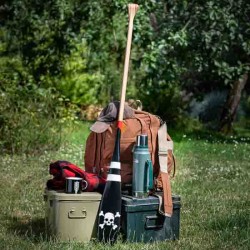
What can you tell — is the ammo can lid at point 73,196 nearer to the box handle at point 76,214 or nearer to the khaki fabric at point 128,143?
the box handle at point 76,214

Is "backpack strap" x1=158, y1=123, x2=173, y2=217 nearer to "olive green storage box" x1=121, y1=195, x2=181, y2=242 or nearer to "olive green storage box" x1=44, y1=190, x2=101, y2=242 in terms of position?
"olive green storage box" x1=121, y1=195, x2=181, y2=242

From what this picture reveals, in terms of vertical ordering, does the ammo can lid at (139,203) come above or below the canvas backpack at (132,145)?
below

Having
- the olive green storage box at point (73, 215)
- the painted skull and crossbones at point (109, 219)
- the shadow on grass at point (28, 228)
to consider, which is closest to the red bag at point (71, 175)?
the olive green storage box at point (73, 215)

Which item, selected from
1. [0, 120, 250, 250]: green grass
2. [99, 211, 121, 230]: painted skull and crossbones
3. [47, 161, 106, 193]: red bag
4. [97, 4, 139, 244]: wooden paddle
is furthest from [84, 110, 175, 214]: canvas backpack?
Result: [0, 120, 250, 250]: green grass

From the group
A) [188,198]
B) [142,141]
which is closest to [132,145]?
[142,141]

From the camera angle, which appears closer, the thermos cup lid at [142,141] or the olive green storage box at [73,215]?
the olive green storage box at [73,215]

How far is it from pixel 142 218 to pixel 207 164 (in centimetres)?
428

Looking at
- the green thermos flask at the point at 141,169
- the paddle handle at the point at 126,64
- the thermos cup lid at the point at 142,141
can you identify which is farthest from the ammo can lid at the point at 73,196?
the paddle handle at the point at 126,64

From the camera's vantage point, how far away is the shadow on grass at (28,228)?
429 cm

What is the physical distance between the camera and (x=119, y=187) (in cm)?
409

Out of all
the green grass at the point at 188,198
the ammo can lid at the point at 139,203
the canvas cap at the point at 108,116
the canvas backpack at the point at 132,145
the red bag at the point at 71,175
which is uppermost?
the canvas cap at the point at 108,116

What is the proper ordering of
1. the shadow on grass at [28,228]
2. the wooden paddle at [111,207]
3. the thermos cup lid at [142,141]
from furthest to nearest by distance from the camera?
the shadow on grass at [28,228] < the thermos cup lid at [142,141] < the wooden paddle at [111,207]

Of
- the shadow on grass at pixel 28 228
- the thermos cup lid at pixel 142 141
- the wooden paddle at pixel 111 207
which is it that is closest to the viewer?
the wooden paddle at pixel 111 207

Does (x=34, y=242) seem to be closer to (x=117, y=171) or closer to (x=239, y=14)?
(x=117, y=171)
